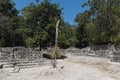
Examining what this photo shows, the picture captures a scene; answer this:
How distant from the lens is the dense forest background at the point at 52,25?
24.4 metres

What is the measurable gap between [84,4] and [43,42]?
11.4 m

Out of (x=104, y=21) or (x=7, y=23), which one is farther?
(x=7, y=23)

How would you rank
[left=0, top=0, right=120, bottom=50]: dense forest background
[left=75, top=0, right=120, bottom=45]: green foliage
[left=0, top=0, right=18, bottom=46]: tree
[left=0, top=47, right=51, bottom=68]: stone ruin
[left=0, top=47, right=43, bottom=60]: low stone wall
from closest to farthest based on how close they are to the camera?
1. [left=0, top=47, right=51, bottom=68]: stone ruin
2. [left=0, top=47, right=43, bottom=60]: low stone wall
3. [left=0, top=0, right=120, bottom=50]: dense forest background
4. [left=75, top=0, right=120, bottom=45]: green foliage
5. [left=0, top=0, right=18, bottom=46]: tree

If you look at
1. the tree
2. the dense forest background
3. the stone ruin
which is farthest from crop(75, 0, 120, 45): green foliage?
the tree

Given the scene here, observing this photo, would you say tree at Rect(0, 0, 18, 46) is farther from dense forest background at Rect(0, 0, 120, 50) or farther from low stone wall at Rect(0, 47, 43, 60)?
low stone wall at Rect(0, 47, 43, 60)

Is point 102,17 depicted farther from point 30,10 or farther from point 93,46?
point 30,10

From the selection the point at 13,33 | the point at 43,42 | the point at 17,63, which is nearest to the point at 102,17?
the point at 43,42

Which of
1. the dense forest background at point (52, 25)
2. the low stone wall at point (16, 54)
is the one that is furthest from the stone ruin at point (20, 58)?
the dense forest background at point (52, 25)

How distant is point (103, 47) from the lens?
27.7m

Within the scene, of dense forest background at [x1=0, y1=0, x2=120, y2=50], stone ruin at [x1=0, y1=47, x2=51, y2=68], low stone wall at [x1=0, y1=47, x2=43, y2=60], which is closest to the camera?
stone ruin at [x1=0, y1=47, x2=51, y2=68]

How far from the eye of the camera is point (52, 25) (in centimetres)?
2366

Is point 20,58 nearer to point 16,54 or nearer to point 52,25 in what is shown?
point 16,54

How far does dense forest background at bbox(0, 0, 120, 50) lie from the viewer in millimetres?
24391

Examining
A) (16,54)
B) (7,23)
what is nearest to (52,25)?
(16,54)
